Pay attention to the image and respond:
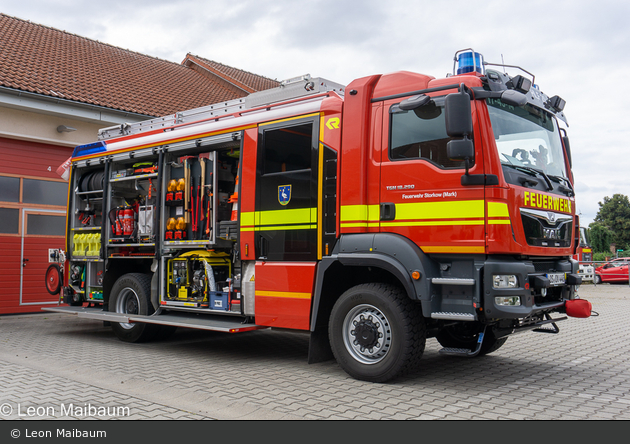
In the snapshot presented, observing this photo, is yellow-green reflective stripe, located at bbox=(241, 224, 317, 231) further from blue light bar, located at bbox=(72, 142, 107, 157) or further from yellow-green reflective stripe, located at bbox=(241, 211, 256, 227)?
blue light bar, located at bbox=(72, 142, 107, 157)

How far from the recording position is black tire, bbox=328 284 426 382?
5.64m

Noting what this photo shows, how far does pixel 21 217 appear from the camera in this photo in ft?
40.4

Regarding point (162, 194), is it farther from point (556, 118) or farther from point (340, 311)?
point (556, 118)

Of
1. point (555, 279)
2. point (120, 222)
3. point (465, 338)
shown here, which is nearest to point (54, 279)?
point (120, 222)

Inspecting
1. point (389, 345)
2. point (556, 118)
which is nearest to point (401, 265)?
point (389, 345)

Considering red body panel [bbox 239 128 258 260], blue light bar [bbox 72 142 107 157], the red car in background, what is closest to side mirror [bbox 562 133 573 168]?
red body panel [bbox 239 128 258 260]

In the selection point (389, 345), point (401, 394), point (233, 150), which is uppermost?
point (233, 150)

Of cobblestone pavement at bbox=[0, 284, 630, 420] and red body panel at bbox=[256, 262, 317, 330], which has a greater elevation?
red body panel at bbox=[256, 262, 317, 330]

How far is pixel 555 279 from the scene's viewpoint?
594cm

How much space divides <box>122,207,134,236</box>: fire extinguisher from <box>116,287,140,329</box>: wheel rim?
92 centimetres

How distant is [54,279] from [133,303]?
7.27 feet

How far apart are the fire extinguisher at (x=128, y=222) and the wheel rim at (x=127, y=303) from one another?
3.02ft

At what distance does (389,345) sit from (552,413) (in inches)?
64.4

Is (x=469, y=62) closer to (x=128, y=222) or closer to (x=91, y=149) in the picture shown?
(x=128, y=222)
